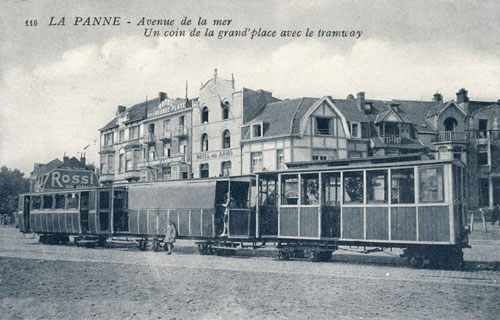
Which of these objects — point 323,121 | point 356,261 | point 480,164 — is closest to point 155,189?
point 356,261

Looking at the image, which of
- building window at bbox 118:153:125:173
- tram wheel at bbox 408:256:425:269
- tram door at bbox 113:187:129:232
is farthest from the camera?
building window at bbox 118:153:125:173

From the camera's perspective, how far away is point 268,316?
23.9ft

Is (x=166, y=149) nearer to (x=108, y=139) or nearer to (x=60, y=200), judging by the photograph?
(x=108, y=139)

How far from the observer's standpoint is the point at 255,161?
34656mm

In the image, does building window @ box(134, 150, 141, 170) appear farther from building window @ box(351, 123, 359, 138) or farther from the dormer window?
building window @ box(351, 123, 359, 138)

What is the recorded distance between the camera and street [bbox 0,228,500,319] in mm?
7523

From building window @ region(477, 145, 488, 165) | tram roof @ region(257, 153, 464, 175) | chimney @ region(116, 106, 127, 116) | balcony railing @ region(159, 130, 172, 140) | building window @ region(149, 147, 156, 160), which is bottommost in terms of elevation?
tram roof @ region(257, 153, 464, 175)

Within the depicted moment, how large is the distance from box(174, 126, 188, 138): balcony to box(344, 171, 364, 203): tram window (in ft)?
88.8

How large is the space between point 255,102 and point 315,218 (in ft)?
73.4

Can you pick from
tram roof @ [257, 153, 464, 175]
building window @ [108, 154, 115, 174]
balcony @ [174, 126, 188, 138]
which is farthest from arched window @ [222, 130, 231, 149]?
tram roof @ [257, 153, 464, 175]

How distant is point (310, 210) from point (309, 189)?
87 centimetres

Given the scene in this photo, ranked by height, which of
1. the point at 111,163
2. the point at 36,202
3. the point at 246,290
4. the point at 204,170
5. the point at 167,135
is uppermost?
the point at 167,135

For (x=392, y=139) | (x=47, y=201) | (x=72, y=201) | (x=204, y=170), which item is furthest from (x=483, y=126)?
(x=47, y=201)

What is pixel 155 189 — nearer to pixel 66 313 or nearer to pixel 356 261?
pixel 356 261
